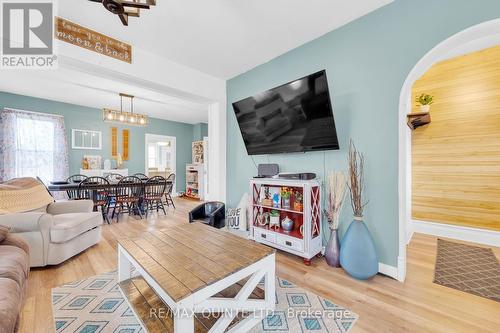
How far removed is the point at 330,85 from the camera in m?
2.37

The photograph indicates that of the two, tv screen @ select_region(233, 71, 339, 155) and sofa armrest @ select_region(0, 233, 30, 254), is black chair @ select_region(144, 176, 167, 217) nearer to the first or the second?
tv screen @ select_region(233, 71, 339, 155)

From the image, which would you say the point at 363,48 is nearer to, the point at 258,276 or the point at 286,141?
the point at 286,141

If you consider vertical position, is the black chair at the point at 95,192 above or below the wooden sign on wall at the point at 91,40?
below

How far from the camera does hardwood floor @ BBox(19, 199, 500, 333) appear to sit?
1.37 m

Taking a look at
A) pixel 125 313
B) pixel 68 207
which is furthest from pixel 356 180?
pixel 68 207

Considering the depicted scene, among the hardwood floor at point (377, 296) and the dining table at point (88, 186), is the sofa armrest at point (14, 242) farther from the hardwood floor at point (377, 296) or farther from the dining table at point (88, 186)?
the dining table at point (88, 186)

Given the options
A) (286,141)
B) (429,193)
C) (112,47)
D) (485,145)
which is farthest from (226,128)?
(485,145)

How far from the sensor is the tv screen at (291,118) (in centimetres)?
214

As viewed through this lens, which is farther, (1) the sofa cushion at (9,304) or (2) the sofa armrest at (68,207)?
(2) the sofa armrest at (68,207)

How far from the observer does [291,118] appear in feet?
8.02

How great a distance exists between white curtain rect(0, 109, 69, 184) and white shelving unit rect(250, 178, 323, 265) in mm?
4965

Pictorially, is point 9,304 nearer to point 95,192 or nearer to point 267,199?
point 267,199

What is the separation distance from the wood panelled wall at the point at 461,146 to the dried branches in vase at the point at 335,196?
2.01 meters

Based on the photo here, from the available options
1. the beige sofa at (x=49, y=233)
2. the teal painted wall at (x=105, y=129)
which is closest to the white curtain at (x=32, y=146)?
the teal painted wall at (x=105, y=129)
